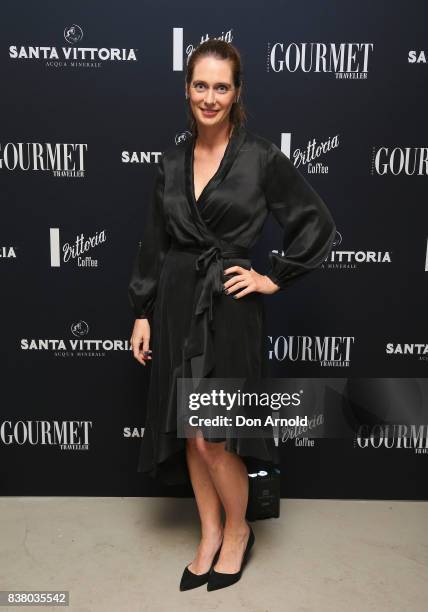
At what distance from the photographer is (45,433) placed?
2.90 meters

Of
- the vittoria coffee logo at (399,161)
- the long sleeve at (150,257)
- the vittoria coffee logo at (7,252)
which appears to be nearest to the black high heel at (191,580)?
the long sleeve at (150,257)

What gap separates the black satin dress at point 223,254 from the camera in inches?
84.0

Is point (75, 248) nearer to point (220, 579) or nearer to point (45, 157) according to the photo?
point (45, 157)

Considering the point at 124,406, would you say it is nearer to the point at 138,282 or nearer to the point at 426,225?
the point at 138,282

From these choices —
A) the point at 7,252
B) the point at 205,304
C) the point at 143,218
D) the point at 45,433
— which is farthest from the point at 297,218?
the point at 45,433

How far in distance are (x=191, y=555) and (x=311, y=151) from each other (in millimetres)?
1574

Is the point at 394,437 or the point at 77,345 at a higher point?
the point at 77,345

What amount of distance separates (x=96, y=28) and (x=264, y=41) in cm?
62

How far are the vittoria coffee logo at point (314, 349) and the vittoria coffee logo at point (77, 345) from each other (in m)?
0.62

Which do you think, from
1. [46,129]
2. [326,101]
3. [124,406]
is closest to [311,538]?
[124,406]

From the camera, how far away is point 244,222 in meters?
2.16

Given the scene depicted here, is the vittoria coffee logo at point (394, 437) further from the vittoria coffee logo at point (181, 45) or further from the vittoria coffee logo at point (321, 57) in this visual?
the vittoria coffee logo at point (181, 45)

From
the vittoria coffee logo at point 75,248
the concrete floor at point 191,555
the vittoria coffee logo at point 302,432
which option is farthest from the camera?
the vittoria coffee logo at point 302,432

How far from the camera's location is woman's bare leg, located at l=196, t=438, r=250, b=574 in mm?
2270
